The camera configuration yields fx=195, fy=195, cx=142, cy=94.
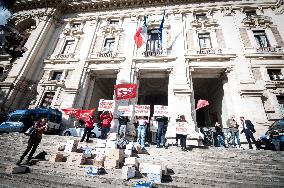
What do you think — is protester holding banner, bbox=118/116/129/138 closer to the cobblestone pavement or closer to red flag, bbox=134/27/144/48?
the cobblestone pavement

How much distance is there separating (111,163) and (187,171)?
2477 millimetres

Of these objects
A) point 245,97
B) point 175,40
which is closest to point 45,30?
point 175,40

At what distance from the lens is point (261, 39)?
54.0 ft

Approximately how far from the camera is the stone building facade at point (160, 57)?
1450 cm

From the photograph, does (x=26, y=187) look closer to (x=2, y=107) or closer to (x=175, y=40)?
Answer: (x=2, y=107)

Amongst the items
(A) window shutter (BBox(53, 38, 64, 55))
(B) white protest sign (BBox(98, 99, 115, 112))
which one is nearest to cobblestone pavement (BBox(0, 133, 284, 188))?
(B) white protest sign (BBox(98, 99, 115, 112))

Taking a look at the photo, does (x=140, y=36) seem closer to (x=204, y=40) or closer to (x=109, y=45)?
(x=109, y=45)

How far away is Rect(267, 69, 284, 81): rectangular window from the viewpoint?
1447cm

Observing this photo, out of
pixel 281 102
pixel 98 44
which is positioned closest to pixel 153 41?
pixel 98 44

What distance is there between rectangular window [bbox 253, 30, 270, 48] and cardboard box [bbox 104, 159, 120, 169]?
15696 millimetres

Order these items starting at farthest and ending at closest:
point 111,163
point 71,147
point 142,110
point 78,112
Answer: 1. point 78,112
2. point 142,110
3. point 71,147
4. point 111,163

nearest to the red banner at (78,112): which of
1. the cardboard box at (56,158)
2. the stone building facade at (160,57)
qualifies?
the stone building facade at (160,57)

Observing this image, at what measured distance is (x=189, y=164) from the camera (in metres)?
6.95

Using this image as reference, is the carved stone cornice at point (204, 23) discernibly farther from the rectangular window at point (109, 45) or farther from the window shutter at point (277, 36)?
the rectangular window at point (109, 45)
